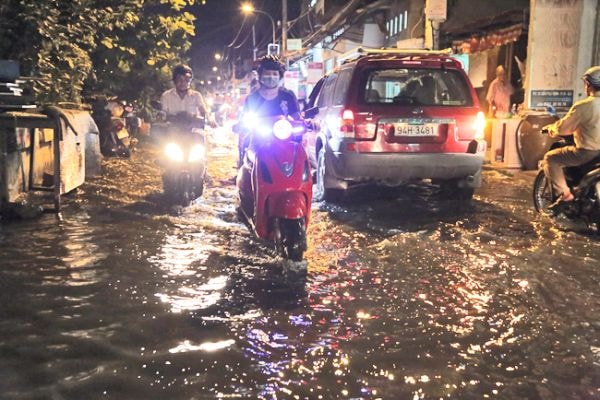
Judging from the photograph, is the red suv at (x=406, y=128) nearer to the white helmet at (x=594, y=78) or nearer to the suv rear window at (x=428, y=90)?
the suv rear window at (x=428, y=90)

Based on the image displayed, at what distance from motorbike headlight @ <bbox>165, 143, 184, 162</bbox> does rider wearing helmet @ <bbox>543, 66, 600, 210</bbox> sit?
4.56 meters

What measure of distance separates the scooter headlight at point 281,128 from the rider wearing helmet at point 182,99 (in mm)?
3271

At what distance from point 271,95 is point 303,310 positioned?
3087 mm

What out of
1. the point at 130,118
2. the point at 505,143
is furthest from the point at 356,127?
→ the point at 130,118

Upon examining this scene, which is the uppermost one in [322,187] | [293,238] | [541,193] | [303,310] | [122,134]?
[122,134]

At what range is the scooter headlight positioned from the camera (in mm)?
5195

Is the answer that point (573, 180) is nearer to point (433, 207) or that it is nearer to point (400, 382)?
point (433, 207)

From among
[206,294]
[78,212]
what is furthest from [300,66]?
[206,294]

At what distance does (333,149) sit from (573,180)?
301 cm

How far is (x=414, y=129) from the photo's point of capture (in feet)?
25.6

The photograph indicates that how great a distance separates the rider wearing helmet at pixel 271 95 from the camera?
21.1 ft

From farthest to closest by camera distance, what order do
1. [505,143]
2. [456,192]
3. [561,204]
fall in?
[505,143] < [456,192] < [561,204]

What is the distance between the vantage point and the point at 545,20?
1227cm

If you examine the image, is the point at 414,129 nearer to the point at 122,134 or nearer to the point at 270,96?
the point at 270,96
